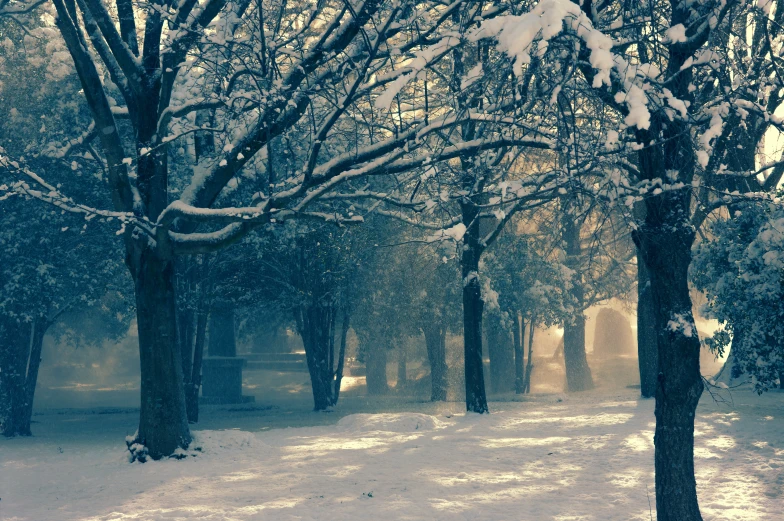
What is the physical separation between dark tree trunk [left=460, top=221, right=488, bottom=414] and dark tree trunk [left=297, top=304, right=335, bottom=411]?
753 centimetres

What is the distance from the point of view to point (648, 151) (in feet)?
21.7

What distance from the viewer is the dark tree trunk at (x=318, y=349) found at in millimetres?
23312

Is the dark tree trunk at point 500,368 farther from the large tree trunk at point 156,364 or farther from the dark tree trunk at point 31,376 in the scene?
the large tree trunk at point 156,364

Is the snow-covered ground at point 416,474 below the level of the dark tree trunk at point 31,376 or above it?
below

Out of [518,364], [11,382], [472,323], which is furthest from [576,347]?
[11,382]

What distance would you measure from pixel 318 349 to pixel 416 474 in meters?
14.3

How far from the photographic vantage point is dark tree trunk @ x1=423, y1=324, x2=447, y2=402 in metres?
27.5

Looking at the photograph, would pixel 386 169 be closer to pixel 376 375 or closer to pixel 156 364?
pixel 156 364

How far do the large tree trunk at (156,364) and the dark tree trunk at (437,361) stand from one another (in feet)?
56.6

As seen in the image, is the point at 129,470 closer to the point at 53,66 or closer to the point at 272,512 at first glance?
the point at 272,512

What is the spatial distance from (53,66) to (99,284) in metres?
5.58

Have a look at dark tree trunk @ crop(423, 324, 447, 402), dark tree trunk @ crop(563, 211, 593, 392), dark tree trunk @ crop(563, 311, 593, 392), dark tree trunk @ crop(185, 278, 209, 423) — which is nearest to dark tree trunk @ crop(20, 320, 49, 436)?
dark tree trunk @ crop(185, 278, 209, 423)

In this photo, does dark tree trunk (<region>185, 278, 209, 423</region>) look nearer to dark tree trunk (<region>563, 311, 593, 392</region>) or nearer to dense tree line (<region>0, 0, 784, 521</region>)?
dense tree line (<region>0, 0, 784, 521</region>)

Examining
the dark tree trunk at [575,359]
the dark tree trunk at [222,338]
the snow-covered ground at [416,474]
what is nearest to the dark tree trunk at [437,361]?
the dark tree trunk at [222,338]
